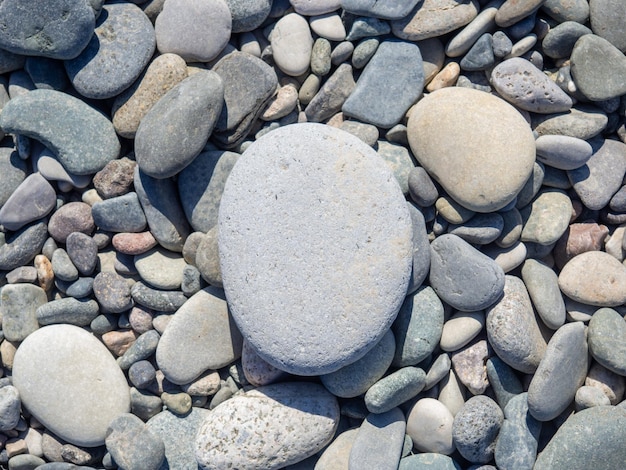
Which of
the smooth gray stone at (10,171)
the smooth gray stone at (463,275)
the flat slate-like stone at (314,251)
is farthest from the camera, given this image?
the smooth gray stone at (10,171)

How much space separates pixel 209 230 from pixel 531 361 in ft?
5.56

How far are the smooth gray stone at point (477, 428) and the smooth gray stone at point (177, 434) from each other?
123 cm

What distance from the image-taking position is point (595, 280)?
288 centimetres

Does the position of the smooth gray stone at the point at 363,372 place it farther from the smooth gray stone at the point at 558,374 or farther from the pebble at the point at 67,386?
the pebble at the point at 67,386

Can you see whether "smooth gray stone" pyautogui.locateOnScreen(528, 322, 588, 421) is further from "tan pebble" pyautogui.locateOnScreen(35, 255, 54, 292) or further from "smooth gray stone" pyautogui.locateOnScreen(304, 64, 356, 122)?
"tan pebble" pyautogui.locateOnScreen(35, 255, 54, 292)

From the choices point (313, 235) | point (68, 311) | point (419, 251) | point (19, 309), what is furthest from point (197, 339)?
point (419, 251)

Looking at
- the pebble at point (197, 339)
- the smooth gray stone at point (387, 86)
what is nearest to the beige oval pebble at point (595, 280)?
the smooth gray stone at point (387, 86)

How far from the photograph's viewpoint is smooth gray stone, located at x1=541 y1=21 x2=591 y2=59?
2957 millimetres

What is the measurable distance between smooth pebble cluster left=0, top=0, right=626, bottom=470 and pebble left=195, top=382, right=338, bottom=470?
0.01 metres

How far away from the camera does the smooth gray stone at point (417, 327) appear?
2852 millimetres

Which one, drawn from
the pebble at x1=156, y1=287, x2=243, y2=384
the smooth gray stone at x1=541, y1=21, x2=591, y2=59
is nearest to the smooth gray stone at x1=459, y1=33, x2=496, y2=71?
the smooth gray stone at x1=541, y1=21, x2=591, y2=59

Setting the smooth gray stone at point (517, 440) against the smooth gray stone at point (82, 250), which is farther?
the smooth gray stone at point (82, 250)

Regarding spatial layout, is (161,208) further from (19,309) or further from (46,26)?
(46,26)

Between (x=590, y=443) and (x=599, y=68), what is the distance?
1.79 metres
